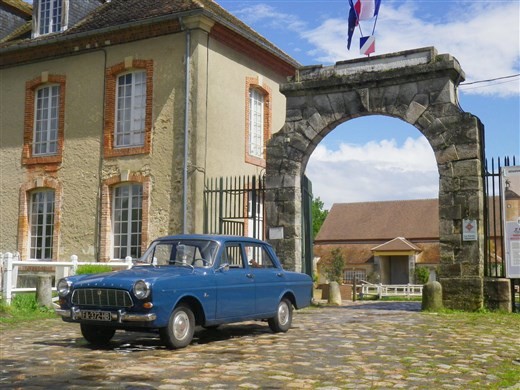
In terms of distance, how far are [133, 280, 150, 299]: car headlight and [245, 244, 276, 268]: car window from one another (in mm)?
2144

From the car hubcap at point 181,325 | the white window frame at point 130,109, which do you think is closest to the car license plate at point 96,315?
the car hubcap at point 181,325

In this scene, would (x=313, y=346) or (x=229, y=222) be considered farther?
(x=229, y=222)

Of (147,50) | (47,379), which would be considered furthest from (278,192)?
(47,379)

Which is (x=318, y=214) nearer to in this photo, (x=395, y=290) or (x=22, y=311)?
(x=395, y=290)

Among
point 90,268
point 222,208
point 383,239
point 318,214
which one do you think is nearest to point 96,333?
point 90,268

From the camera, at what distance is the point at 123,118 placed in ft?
58.2

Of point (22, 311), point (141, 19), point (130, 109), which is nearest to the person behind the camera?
point (22, 311)

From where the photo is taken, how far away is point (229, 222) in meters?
16.3

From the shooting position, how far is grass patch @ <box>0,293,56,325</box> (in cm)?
1139

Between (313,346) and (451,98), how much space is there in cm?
739

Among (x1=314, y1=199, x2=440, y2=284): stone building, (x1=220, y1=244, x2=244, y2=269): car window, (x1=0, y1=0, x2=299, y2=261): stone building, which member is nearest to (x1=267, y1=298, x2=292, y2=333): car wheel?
(x1=220, y1=244, x2=244, y2=269): car window

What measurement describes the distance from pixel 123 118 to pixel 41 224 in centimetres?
397

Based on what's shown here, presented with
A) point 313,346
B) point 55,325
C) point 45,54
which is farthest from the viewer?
point 45,54

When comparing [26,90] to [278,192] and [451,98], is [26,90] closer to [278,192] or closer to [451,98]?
[278,192]
